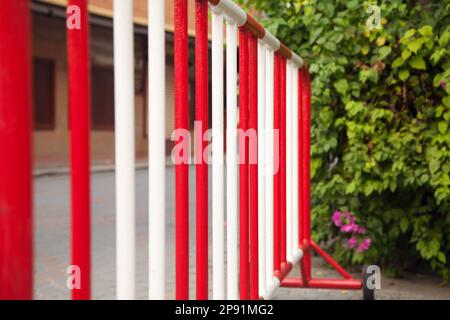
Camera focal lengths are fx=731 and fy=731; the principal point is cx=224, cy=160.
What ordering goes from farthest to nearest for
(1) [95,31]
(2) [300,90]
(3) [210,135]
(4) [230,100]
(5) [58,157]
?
(5) [58,157] < (1) [95,31] < (2) [300,90] < (4) [230,100] < (3) [210,135]

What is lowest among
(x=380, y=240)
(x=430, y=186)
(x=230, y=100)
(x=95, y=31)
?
(x=380, y=240)

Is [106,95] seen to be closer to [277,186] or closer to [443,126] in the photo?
[277,186]

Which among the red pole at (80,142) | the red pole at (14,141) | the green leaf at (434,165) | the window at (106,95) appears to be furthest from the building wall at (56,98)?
the red pole at (14,141)

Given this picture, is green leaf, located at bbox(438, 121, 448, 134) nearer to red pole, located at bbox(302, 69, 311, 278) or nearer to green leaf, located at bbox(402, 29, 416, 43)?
green leaf, located at bbox(402, 29, 416, 43)

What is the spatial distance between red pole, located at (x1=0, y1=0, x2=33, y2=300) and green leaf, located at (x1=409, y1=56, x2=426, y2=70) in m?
3.22

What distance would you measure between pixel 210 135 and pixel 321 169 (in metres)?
2.49

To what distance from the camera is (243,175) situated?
217 cm

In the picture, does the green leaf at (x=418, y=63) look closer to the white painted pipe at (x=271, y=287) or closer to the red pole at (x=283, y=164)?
the red pole at (x=283, y=164)

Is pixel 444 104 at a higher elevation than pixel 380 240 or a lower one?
higher

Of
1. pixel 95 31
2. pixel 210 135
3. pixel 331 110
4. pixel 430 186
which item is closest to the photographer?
pixel 210 135

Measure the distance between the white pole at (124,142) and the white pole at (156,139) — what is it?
0.52 ft

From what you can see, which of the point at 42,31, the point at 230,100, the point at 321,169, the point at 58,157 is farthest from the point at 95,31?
the point at 230,100

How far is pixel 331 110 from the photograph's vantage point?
405 cm

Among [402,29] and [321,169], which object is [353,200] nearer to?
[321,169]
